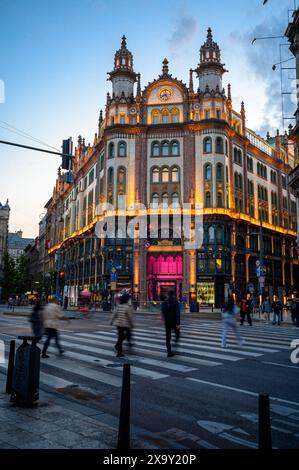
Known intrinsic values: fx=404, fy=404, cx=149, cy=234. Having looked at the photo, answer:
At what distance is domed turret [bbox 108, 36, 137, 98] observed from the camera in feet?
175

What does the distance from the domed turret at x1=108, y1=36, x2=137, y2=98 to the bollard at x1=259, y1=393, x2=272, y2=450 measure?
52.8 metres

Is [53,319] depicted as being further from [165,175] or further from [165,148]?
[165,148]

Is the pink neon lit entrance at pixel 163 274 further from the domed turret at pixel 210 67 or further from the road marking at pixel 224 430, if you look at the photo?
the road marking at pixel 224 430

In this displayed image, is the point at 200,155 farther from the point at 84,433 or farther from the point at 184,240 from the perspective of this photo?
the point at 84,433

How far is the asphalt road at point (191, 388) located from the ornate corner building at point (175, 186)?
33.7 meters

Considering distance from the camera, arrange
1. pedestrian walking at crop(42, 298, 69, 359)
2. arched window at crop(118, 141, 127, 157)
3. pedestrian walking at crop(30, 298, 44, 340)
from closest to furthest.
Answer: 1. pedestrian walking at crop(42, 298, 69, 359)
2. pedestrian walking at crop(30, 298, 44, 340)
3. arched window at crop(118, 141, 127, 157)

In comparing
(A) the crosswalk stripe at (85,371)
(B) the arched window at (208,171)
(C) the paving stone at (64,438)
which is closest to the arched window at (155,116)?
(B) the arched window at (208,171)

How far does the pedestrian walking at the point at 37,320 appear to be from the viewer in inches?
448

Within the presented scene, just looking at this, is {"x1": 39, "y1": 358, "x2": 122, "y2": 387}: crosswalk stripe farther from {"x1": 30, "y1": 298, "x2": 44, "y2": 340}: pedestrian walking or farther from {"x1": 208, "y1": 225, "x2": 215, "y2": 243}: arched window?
{"x1": 208, "y1": 225, "x2": 215, "y2": 243}: arched window

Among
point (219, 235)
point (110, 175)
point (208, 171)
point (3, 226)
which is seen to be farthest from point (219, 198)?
point (3, 226)

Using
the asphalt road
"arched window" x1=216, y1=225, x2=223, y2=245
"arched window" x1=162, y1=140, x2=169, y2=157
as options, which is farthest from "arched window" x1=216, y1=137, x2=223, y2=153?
the asphalt road

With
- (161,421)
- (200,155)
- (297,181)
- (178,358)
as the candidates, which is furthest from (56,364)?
(200,155)

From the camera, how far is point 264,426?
145 inches

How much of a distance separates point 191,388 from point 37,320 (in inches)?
217
